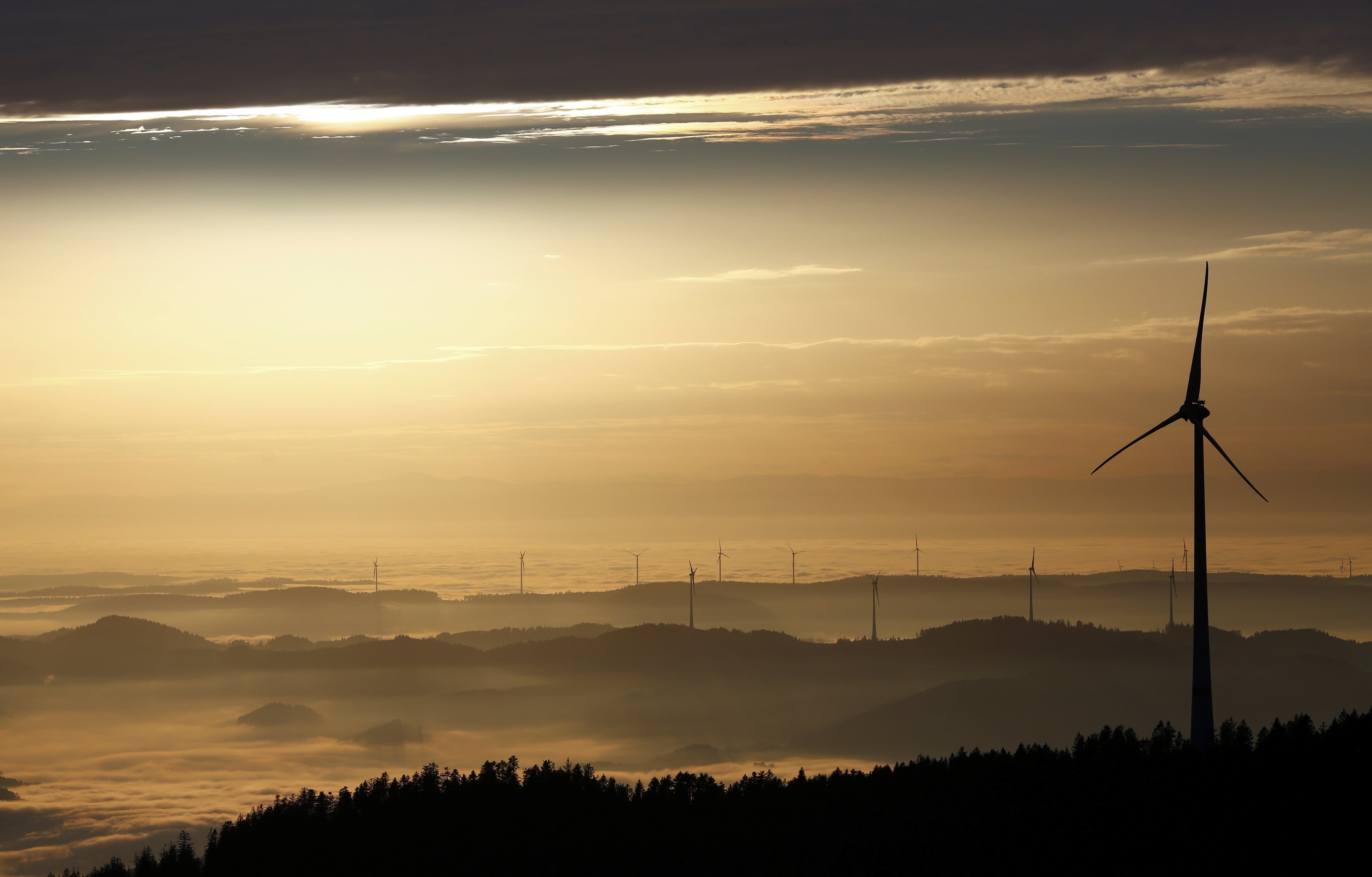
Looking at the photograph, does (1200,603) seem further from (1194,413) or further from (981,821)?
(981,821)

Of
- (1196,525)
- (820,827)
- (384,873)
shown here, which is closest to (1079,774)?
(820,827)

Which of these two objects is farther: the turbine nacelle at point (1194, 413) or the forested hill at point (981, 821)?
the forested hill at point (981, 821)

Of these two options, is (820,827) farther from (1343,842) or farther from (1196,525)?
(1196,525)

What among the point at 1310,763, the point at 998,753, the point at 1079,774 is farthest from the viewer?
the point at 998,753

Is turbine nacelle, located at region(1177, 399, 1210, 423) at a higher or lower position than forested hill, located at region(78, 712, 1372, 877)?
higher

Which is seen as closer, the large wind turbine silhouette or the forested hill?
the large wind turbine silhouette

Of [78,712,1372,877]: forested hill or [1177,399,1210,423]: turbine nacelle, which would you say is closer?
[1177,399,1210,423]: turbine nacelle

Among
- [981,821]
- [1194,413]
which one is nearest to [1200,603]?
[1194,413]

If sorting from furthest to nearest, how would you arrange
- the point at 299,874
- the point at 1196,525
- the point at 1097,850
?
the point at 299,874
the point at 1097,850
the point at 1196,525
